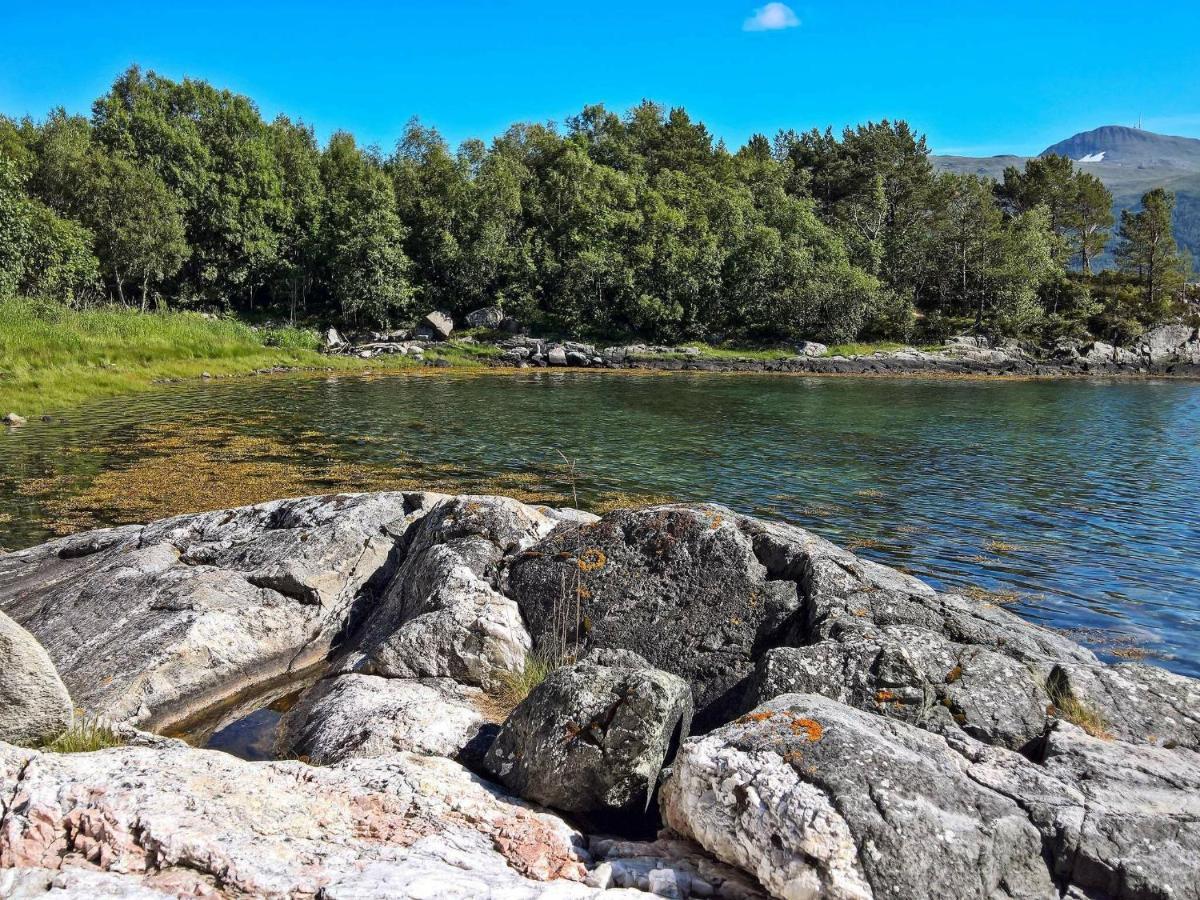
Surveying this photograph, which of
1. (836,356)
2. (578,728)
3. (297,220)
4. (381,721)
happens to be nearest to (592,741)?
(578,728)

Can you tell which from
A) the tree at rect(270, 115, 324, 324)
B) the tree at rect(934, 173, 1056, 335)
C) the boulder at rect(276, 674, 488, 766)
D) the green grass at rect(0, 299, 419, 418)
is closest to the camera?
Result: the boulder at rect(276, 674, 488, 766)

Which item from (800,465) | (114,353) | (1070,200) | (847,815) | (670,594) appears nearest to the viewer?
(847,815)

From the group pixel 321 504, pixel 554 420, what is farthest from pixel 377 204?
pixel 321 504

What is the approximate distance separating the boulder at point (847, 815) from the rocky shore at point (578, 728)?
2cm

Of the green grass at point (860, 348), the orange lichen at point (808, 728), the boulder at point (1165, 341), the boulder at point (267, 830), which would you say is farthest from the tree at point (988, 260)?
the boulder at point (267, 830)

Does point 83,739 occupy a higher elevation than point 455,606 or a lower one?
lower

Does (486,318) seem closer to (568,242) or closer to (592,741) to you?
(568,242)

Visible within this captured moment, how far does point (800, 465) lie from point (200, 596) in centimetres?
2097

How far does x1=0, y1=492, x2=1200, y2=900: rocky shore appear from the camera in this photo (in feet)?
15.4

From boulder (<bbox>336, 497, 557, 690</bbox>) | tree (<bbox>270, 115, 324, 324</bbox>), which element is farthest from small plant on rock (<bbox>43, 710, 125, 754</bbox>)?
tree (<bbox>270, 115, 324, 324</bbox>)

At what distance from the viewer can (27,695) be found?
249 inches

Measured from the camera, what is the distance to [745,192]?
98.2 metres

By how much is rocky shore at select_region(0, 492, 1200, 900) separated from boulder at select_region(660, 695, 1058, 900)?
0.7 inches

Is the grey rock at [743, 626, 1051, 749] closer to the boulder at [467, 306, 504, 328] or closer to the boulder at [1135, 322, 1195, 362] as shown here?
the boulder at [467, 306, 504, 328]
